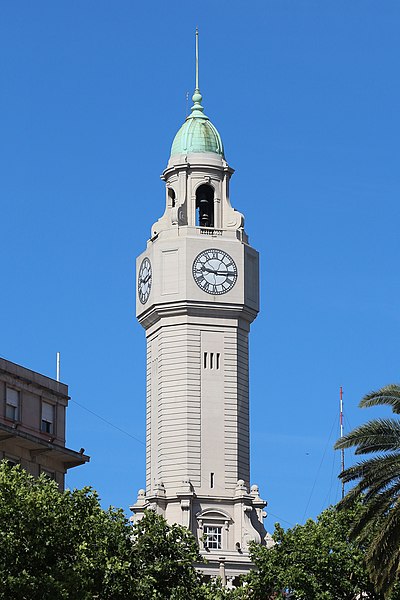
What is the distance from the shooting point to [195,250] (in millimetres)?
178875

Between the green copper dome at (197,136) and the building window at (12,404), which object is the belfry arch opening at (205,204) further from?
Result: the building window at (12,404)

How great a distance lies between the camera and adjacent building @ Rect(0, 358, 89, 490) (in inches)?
4402

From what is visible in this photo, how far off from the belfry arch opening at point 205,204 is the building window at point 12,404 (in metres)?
72.9

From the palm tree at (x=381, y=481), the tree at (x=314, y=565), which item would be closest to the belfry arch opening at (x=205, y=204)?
the tree at (x=314, y=565)

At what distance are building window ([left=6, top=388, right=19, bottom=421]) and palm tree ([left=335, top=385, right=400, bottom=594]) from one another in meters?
22.8

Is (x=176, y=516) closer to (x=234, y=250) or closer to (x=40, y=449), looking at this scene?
(x=234, y=250)

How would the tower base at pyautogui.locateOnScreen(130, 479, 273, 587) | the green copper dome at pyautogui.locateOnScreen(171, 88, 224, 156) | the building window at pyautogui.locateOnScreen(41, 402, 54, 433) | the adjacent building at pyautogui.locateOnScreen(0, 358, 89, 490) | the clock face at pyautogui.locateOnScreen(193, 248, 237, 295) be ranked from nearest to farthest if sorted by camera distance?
the adjacent building at pyautogui.locateOnScreen(0, 358, 89, 490), the building window at pyautogui.locateOnScreen(41, 402, 54, 433), the tower base at pyautogui.locateOnScreen(130, 479, 273, 587), the clock face at pyautogui.locateOnScreen(193, 248, 237, 295), the green copper dome at pyautogui.locateOnScreen(171, 88, 224, 156)

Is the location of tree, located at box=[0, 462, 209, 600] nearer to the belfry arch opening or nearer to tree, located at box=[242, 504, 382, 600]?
tree, located at box=[242, 504, 382, 600]

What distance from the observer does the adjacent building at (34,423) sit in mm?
111812

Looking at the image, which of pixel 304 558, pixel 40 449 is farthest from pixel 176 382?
pixel 40 449

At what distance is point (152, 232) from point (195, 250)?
627 cm

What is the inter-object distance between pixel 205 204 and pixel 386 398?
9223cm

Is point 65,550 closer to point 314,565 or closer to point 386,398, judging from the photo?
point 386,398

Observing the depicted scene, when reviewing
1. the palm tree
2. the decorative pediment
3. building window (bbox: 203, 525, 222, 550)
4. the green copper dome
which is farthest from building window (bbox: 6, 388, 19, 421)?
the green copper dome
